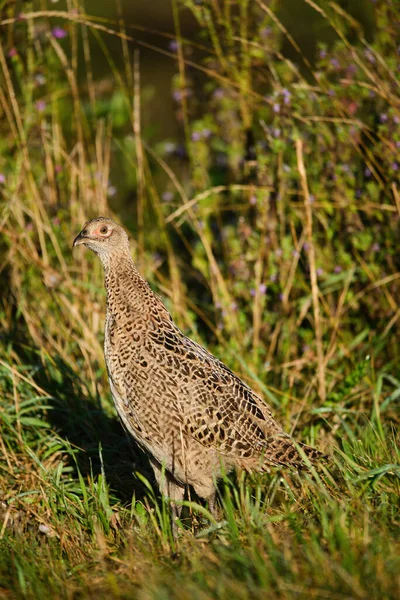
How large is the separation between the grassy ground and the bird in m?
0.15

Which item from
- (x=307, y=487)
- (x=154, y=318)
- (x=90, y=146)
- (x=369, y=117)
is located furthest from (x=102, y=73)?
(x=307, y=487)

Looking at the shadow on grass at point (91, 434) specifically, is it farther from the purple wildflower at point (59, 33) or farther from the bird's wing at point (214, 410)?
the purple wildflower at point (59, 33)

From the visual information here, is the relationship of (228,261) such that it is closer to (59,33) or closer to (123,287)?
(123,287)

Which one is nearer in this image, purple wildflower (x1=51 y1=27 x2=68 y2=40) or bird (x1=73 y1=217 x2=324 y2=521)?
bird (x1=73 y1=217 x2=324 y2=521)

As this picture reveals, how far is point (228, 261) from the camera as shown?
6.03 meters

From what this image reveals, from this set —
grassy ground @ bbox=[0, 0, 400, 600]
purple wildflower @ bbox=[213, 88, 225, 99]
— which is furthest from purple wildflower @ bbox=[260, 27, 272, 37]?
purple wildflower @ bbox=[213, 88, 225, 99]

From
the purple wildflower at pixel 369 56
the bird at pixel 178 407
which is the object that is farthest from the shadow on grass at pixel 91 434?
the purple wildflower at pixel 369 56

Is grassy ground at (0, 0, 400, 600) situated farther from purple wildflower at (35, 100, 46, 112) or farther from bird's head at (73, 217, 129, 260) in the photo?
bird's head at (73, 217, 129, 260)

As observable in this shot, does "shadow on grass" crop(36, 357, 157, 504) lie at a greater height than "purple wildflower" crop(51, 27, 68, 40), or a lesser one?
lesser

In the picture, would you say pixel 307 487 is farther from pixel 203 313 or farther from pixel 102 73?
pixel 102 73

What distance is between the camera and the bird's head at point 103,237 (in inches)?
181

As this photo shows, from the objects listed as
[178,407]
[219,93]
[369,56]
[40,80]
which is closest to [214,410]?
[178,407]

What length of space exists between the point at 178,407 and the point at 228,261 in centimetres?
197

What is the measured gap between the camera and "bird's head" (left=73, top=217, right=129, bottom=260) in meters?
4.60
